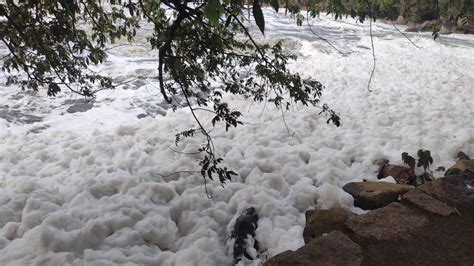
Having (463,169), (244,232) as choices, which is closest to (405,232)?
(244,232)

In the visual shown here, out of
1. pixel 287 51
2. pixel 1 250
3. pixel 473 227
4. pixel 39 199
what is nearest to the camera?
pixel 473 227

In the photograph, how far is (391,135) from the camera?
207 inches

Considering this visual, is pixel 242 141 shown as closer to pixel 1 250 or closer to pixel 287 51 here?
pixel 1 250

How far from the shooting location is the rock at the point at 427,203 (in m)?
2.79

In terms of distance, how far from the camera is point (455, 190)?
302 centimetres

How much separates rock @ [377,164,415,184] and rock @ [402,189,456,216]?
3.22ft

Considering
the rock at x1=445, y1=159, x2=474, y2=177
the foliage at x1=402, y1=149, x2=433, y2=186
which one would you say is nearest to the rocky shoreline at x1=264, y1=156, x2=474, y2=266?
the rock at x1=445, y1=159, x2=474, y2=177

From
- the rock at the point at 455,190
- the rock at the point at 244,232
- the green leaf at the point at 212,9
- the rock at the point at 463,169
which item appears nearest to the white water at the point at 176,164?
the rock at the point at 244,232

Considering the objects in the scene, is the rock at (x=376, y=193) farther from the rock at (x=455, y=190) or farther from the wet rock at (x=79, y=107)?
the wet rock at (x=79, y=107)

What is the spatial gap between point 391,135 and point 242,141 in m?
2.06

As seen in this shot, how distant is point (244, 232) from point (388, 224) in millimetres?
1135

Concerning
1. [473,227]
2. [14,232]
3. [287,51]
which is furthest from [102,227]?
[287,51]

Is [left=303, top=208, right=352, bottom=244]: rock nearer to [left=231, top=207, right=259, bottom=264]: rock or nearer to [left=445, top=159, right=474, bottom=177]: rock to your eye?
[left=231, top=207, right=259, bottom=264]: rock

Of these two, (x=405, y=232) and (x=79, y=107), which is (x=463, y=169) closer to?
(x=405, y=232)
